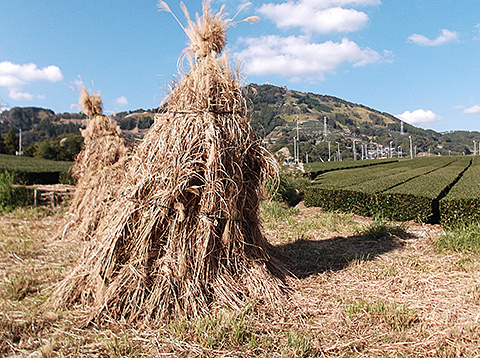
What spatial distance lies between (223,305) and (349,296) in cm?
128

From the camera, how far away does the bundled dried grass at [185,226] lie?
280cm

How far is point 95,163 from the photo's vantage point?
604 cm

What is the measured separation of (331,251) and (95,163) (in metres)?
4.39

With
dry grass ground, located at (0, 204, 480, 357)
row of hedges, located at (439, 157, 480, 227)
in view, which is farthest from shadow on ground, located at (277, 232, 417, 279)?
row of hedges, located at (439, 157, 480, 227)

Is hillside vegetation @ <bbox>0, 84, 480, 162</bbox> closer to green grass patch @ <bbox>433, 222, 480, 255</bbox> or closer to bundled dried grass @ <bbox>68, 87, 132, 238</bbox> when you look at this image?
bundled dried grass @ <bbox>68, 87, 132, 238</bbox>

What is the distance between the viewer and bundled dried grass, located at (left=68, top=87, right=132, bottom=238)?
5.60 meters

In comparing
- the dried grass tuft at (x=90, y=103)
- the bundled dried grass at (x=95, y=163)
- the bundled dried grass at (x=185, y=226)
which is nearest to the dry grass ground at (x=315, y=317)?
the bundled dried grass at (x=185, y=226)

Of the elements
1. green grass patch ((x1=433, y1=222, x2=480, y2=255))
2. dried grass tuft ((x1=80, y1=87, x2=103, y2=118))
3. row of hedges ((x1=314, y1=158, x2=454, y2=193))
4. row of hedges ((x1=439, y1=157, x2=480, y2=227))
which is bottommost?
green grass patch ((x1=433, y1=222, x2=480, y2=255))

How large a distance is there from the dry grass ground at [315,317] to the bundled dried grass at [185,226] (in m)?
0.19

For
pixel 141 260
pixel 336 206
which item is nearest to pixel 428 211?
pixel 336 206

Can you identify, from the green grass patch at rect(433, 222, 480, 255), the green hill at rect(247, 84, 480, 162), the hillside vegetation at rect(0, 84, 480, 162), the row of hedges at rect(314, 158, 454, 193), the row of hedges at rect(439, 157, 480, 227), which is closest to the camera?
the green grass patch at rect(433, 222, 480, 255)

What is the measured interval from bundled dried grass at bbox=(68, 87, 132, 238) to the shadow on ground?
124 inches

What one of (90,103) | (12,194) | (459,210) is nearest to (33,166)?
(12,194)

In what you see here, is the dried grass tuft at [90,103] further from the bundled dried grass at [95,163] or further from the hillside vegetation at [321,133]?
the hillside vegetation at [321,133]
